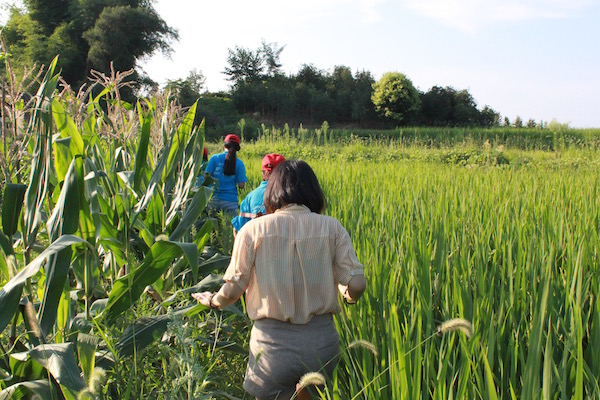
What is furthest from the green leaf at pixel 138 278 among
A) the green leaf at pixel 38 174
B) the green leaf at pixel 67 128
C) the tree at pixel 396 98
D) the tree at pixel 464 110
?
the tree at pixel 464 110

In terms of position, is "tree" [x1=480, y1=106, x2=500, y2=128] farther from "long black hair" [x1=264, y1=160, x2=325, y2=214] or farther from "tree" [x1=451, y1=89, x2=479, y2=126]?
"long black hair" [x1=264, y1=160, x2=325, y2=214]

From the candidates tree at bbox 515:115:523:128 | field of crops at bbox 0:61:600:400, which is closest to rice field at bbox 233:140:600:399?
field of crops at bbox 0:61:600:400

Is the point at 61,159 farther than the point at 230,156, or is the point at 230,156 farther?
the point at 230,156

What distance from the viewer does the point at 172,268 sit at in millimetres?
3010

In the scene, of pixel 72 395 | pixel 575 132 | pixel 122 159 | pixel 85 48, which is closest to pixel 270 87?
pixel 85 48

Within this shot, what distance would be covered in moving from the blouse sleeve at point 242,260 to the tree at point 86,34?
3169cm

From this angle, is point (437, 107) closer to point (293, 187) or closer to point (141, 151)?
point (141, 151)

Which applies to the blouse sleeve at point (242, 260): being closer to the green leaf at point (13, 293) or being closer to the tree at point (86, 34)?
the green leaf at point (13, 293)

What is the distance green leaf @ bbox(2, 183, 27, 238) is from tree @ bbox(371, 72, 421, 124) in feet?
119

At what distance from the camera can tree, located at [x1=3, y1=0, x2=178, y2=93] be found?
3173 centimetres

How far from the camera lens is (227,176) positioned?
5.08m

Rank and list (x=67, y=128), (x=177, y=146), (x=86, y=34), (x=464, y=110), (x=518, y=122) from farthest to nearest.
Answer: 1. (x=464, y=110)
2. (x=518, y=122)
3. (x=86, y=34)
4. (x=177, y=146)
5. (x=67, y=128)

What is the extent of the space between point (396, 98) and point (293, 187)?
3628 centimetres

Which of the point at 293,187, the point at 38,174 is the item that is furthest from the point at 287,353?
the point at 38,174
